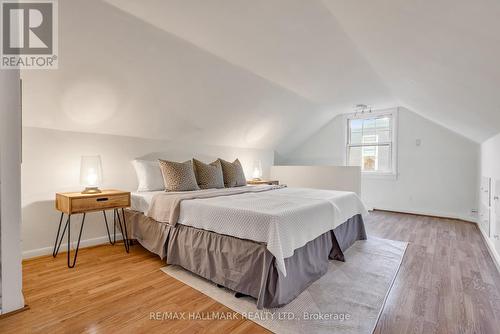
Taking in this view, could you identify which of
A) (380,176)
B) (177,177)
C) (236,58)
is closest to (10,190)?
(177,177)

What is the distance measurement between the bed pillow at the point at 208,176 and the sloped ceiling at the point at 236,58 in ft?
2.39

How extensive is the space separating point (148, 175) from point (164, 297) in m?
1.72

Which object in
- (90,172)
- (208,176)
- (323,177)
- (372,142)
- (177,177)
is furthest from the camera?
(372,142)

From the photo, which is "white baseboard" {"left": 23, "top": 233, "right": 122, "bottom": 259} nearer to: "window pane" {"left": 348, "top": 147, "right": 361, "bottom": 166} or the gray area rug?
the gray area rug

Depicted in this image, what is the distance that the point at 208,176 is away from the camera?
3475 mm

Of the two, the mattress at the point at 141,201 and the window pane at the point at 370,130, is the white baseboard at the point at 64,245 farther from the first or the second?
the window pane at the point at 370,130

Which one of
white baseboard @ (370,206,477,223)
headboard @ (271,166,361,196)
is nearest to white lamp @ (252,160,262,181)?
headboard @ (271,166,361,196)

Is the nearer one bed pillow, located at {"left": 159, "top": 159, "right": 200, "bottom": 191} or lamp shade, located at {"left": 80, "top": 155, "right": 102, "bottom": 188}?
lamp shade, located at {"left": 80, "top": 155, "right": 102, "bottom": 188}

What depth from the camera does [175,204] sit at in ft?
8.08

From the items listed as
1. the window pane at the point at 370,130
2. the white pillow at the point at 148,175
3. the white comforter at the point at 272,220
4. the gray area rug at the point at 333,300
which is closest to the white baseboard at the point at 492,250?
the gray area rug at the point at 333,300

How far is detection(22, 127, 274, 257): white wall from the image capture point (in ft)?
8.54

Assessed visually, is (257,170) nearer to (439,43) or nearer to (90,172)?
(90,172)

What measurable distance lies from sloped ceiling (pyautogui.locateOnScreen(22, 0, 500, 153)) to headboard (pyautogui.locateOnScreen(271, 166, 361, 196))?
1619 mm

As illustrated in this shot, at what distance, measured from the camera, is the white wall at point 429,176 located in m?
4.60
